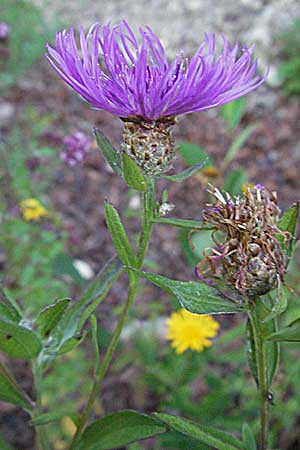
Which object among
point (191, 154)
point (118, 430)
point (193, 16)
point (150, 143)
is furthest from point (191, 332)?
point (193, 16)

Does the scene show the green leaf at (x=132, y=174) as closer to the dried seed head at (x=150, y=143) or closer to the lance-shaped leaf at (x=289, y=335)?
the dried seed head at (x=150, y=143)

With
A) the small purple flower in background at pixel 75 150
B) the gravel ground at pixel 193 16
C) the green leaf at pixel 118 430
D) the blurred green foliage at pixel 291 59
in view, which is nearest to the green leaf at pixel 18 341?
the green leaf at pixel 118 430

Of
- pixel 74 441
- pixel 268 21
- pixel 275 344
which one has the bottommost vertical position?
pixel 74 441

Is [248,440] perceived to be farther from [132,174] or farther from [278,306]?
[132,174]

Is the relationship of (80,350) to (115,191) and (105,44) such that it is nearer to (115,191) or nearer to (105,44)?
(115,191)

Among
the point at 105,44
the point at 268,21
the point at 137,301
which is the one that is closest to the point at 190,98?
the point at 105,44

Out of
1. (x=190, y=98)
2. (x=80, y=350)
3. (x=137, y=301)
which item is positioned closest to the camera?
(x=190, y=98)

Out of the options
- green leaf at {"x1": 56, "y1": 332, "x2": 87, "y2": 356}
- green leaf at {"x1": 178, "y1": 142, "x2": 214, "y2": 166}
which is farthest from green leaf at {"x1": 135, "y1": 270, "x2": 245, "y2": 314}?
green leaf at {"x1": 178, "y1": 142, "x2": 214, "y2": 166}
